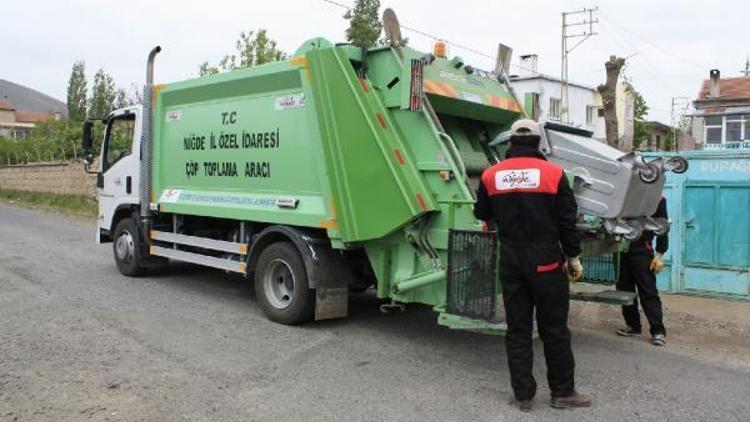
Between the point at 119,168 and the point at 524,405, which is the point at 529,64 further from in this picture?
the point at 524,405

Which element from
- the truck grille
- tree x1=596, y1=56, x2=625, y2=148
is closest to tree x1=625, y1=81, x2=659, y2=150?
tree x1=596, y1=56, x2=625, y2=148

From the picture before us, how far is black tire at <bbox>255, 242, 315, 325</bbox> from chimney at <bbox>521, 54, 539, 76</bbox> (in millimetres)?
38442

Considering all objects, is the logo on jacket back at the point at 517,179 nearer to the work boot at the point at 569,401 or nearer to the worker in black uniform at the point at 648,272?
the work boot at the point at 569,401

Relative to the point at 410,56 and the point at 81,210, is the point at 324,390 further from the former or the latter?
the point at 81,210

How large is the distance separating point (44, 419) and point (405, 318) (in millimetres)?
3638

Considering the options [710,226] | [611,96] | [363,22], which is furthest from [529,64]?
[710,226]

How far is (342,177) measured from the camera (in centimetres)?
579

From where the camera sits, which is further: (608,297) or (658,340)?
(658,340)

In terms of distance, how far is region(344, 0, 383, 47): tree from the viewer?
23283 mm

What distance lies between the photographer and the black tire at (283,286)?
620 cm

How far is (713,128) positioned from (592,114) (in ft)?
53.5

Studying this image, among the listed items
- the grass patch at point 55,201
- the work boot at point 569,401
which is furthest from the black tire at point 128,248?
the grass patch at point 55,201

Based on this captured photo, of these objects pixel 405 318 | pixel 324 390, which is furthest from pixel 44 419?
pixel 405 318

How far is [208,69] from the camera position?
2464 centimetres
